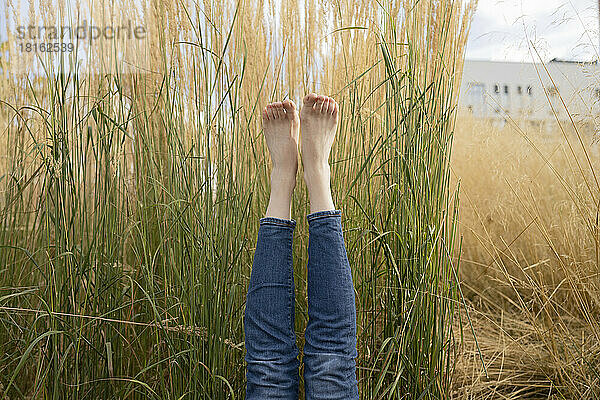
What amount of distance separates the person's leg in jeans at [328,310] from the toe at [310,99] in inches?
7.8

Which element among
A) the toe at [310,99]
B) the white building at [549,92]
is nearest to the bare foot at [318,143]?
the toe at [310,99]

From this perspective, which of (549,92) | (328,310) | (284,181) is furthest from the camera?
(549,92)

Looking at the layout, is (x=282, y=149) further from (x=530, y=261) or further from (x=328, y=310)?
(x=530, y=261)

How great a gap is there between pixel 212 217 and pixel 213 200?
6cm

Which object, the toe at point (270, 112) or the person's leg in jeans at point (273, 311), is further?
the toe at point (270, 112)

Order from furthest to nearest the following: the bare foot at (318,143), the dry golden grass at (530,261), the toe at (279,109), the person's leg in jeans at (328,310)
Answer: the dry golden grass at (530,261) → the toe at (279,109) → the bare foot at (318,143) → the person's leg in jeans at (328,310)

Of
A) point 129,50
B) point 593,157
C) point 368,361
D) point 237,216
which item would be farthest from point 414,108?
point 593,157

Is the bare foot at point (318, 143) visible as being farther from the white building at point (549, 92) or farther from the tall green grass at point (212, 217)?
the white building at point (549, 92)

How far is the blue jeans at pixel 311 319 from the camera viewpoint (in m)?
1.12

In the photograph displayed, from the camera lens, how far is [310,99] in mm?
1307

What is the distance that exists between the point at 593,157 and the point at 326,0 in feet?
5.12

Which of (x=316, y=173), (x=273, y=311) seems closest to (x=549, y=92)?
(x=316, y=173)

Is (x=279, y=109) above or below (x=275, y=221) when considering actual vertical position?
above

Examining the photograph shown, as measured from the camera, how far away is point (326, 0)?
136cm
